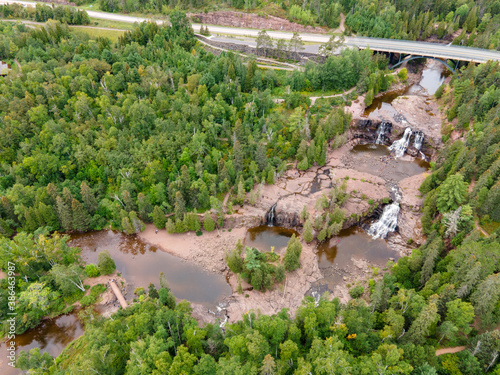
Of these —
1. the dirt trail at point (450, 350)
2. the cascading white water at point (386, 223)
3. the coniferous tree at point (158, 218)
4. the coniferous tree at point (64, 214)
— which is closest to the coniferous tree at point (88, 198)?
the coniferous tree at point (64, 214)

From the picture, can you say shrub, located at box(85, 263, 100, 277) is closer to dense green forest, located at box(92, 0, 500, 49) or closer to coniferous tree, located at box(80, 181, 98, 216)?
coniferous tree, located at box(80, 181, 98, 216)

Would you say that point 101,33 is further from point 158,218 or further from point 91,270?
point 91,270

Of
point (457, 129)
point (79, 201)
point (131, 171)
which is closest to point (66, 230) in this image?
point (79, 201)

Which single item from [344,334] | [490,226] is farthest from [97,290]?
[490,226]

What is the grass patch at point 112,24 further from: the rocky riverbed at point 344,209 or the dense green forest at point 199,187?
the rocky riverbed at point 344,209

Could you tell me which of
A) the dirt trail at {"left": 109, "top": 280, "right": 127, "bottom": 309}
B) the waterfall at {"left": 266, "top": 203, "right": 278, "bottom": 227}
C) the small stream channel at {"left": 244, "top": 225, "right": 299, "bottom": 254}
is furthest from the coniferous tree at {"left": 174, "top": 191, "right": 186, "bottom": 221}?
the waterfall at {"left": 266, "top": 203, "right": 278, "bottom": 227}

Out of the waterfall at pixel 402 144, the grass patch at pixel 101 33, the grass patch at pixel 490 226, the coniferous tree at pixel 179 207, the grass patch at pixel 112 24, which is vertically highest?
the grass patch at pixel 112 24
